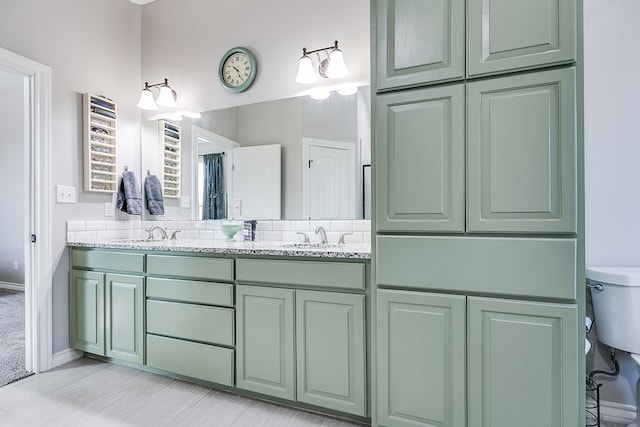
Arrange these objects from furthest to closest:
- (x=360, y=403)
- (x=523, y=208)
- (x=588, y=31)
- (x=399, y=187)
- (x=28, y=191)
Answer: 1. (x=28, y=191)
2. (x=588, y=31)
3. (x=360, y=403)
4. (x=399, y=187)
5. (x=523, y=208)

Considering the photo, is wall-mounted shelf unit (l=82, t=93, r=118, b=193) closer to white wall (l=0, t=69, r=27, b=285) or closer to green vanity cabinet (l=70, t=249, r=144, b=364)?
green vanity cabinet (l=70, t=249, r=144, b=364)

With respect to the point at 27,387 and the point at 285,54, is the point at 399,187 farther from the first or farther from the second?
the point at 27,387

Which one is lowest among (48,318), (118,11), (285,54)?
(48,318)

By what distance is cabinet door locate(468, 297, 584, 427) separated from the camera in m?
1.31

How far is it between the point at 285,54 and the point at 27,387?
275cm

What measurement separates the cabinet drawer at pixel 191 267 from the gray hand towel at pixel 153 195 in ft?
2.82

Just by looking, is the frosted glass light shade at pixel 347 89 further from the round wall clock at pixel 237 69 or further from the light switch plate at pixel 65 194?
the light switch plate at pixel 65 194

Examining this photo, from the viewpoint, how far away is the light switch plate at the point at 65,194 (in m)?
2.48

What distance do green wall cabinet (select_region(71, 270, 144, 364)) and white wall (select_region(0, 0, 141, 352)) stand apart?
0.11 m

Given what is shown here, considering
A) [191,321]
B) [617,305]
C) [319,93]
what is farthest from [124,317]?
[617,305]

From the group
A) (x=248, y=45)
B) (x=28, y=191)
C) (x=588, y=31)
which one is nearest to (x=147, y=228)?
(x=28, y=191)

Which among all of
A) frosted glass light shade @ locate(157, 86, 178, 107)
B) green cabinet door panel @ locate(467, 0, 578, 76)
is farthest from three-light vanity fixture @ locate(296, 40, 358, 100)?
frosted glass light shade @ locate(157, 86, 178, 107)

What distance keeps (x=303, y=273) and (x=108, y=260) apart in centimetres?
148

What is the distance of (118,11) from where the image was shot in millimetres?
2928
